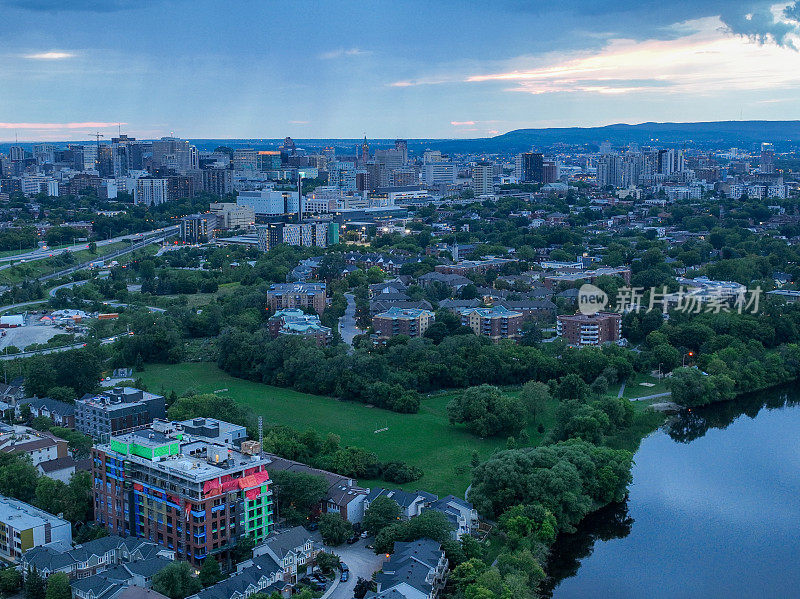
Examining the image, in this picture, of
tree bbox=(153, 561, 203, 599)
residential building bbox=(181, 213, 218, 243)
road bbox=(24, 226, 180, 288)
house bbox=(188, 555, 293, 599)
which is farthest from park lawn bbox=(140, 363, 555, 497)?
residential building bbox=(181, 213, 218, 243)

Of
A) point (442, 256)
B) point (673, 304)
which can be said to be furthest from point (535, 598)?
point (442, 256)

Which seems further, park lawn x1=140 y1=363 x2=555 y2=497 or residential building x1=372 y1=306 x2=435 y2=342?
residential building x1=372 y1=306 x2=435 y2=342

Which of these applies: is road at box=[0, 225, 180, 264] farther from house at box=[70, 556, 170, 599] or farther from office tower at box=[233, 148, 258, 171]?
office tower at box=[233, 148, 258, 171]

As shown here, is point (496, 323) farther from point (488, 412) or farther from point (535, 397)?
point (488, 412)

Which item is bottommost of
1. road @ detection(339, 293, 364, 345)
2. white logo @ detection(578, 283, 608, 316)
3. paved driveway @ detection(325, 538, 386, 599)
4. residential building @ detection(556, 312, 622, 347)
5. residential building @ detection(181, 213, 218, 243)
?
paved driveway @ detection(325, 538, 386, 599)

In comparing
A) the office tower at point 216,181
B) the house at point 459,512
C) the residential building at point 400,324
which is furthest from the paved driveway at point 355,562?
the office tower at point 216,181

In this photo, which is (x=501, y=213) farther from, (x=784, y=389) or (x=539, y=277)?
(x=784, y=389)
